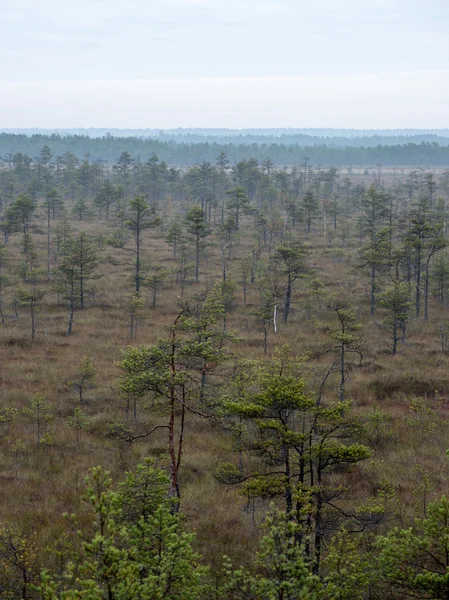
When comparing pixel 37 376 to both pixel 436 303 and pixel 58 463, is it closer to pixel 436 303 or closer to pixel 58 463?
pixel 58 463

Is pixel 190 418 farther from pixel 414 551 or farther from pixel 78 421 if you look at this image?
pixel 414 551

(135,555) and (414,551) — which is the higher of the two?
(135,555)

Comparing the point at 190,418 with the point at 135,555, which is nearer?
the point at 135,555

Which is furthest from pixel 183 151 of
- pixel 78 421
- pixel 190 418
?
pixel 78 421

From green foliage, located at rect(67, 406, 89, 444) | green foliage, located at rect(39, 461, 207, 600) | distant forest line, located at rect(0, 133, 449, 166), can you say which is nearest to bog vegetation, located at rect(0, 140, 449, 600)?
green foliage, located at rect(39, 461, 207, 600)

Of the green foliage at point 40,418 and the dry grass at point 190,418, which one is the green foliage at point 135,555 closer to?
the dry grass at point 190,418

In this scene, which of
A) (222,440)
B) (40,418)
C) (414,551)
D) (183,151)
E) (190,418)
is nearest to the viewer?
(414,551)

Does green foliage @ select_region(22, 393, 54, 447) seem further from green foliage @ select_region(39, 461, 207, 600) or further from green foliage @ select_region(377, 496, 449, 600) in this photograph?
green foliage @ select_region(377, 496, 449, 600)

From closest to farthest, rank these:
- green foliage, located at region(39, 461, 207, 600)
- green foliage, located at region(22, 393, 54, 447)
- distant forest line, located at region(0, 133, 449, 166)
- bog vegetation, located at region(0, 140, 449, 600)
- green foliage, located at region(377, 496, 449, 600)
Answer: green foliage, located at region(39, 461, 207, 600) → green foliage, located at region(377, 496, 449, 600) → bog vegetation, located at region(0, 140, 449, 600) → green foliage, located at region(22, 393, 54, 447) → distant forest line, located at region(0, 133, 449, 166)
